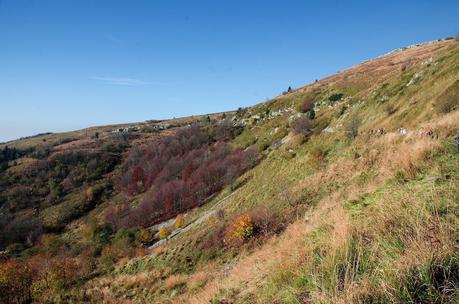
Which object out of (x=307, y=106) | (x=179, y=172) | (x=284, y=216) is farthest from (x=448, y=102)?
(x=179, y=172)

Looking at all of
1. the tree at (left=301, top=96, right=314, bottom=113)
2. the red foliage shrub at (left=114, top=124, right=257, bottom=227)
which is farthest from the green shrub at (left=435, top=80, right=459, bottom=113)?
the tree at (left=301, top=96, right=314, bottom=113)

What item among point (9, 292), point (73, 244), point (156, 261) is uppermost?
point (156, 261)

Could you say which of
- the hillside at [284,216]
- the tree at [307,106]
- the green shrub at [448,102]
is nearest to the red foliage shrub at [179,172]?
the hillside at [284,216]

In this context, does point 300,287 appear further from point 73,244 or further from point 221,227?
point 73,244

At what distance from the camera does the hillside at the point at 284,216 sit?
3732 mm

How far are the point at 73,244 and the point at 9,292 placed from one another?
2393 cm

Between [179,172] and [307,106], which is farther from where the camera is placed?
[179,172]

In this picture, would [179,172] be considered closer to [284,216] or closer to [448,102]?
[284,216]

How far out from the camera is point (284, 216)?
50.2 feet

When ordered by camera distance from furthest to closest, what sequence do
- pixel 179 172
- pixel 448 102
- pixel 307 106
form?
pixel 179 172 → pixel 307 106 → pixel 448 102

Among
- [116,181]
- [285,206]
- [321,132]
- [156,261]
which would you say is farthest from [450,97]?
[116,181]

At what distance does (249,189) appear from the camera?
91.6 ft

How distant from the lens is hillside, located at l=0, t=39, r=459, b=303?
373 cm

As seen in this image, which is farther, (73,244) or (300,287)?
(73,244)
